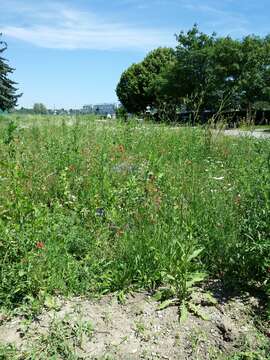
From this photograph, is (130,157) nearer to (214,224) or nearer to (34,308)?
(214,224)

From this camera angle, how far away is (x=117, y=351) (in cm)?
287

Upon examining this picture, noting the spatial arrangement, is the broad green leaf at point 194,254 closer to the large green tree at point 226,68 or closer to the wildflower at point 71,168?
the wildflower at point 71,168

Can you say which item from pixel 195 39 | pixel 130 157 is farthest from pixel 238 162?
pixel 195 39

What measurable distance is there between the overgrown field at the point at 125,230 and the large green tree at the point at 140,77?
152ft

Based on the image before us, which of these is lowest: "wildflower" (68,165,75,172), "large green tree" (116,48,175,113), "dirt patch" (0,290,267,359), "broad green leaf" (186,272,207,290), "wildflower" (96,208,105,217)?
"dirt patch" (0,290,267,359)

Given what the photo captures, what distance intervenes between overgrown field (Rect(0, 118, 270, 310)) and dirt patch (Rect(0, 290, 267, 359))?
7.7 inches

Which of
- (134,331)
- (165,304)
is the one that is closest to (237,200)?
(165,304)

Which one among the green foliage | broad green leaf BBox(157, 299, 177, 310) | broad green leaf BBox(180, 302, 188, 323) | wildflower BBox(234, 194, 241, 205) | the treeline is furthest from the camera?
the treeline

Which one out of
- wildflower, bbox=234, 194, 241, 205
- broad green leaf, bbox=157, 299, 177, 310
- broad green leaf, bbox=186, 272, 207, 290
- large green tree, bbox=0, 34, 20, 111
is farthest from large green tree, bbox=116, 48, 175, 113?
broad green leaf, bbox=157, 299, 177, 310

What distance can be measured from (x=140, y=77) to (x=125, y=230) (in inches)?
1932

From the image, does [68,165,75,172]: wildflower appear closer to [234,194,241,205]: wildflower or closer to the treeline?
[234,194,241,205]: wildflower

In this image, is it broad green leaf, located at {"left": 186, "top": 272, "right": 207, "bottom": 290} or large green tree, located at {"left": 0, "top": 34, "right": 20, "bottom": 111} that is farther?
large green tree, located at {"left": 0, "top": 34, "right": 20, "bottom": 111}

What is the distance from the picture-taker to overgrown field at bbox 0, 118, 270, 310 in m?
3.46

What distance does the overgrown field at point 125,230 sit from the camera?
346cm
